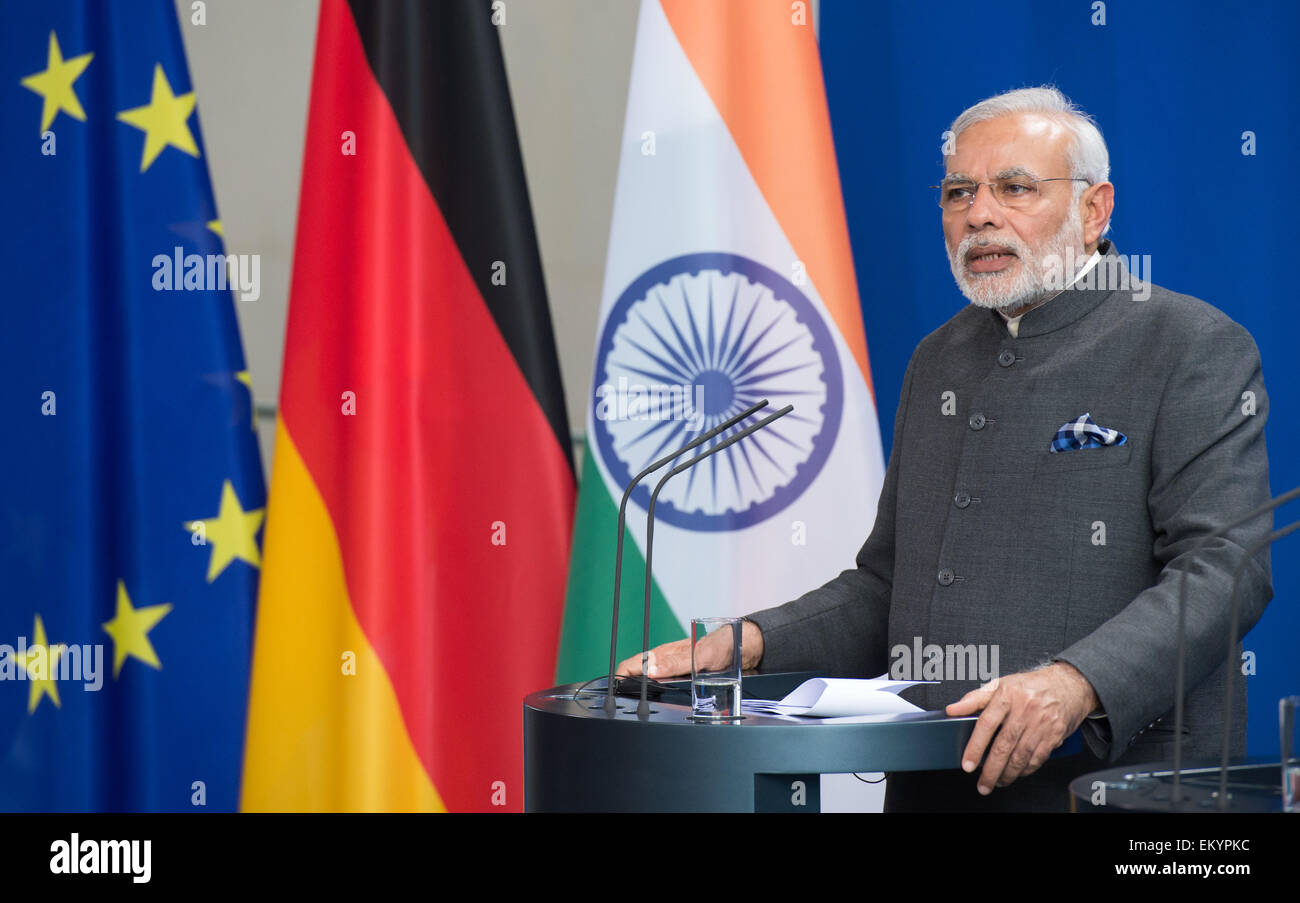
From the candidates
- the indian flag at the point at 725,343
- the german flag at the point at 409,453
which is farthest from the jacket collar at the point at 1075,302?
the german flag at the point at 409,453

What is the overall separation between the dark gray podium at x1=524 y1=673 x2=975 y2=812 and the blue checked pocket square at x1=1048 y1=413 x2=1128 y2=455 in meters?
0.59

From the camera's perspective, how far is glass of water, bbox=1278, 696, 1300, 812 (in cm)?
127

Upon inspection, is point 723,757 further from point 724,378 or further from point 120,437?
point 120,437

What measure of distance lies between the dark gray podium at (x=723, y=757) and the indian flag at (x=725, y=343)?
49.5 inches

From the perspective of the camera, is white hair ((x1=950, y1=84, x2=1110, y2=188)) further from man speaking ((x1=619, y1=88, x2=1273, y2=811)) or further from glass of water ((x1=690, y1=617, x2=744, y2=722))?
glass of water ((x1=690, y1=617, x2=744, y2=722))

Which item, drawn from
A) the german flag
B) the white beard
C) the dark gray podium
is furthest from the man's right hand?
the german flag

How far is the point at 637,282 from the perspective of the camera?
9.97ft

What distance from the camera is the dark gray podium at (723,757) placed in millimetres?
1554

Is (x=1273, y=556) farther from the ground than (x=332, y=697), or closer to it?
farther from the ground

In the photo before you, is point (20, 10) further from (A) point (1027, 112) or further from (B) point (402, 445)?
(A) point (1027, 112)

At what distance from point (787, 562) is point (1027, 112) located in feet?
3.71
